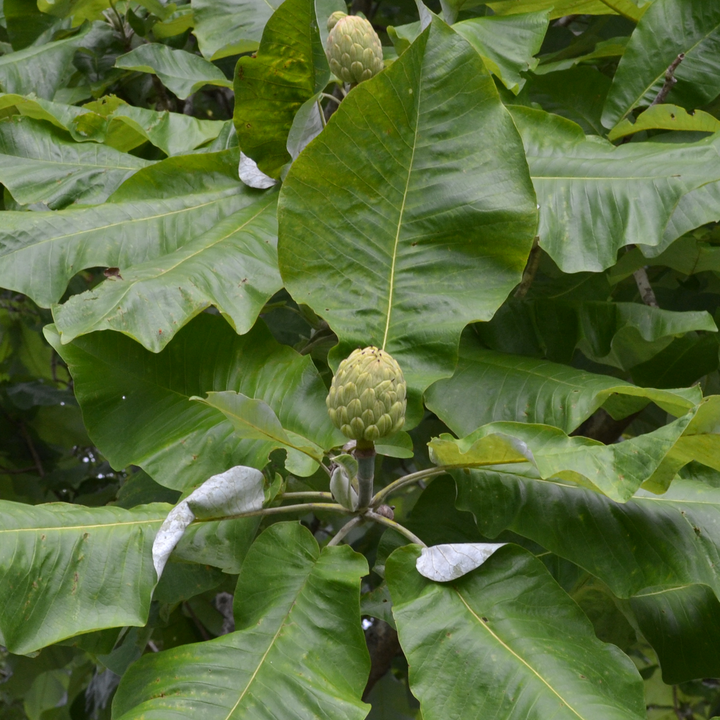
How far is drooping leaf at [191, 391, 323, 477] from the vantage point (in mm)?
992

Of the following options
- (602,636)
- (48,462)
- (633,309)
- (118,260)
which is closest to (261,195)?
(118,260)

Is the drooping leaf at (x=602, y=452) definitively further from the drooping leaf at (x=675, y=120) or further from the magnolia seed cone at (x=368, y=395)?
the drooping leaf at (x=675, y=120)

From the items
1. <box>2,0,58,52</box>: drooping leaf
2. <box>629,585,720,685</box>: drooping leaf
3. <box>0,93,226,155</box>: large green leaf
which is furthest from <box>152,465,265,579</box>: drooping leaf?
<box>2,0,58,52</box>: drooping leaf

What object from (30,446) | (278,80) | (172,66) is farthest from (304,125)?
(30,446)

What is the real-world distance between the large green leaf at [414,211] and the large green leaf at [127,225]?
27 cm

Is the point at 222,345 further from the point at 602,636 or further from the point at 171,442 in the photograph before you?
the point at 602,636

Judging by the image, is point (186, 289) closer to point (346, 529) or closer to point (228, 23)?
point (346, 529)

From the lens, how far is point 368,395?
981 millimetres

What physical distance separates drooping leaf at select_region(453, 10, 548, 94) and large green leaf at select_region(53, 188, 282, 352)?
52 centimetres

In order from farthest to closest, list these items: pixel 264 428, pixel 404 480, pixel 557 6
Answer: pixel 557 6
pixel 404 480
pixel 264 428

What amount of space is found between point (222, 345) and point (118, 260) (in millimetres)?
226

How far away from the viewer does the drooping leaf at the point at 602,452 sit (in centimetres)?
90

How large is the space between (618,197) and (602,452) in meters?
0.46

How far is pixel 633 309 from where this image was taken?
1.36 meters
